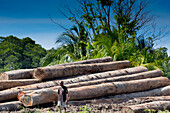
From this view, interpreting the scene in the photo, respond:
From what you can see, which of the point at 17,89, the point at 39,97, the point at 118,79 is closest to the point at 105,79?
the point at 118,79

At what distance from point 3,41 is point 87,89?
2271cm

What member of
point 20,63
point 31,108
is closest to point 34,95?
point 31,108

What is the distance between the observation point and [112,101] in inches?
285

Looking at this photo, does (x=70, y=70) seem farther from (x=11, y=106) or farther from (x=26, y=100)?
(x=11, y=106)

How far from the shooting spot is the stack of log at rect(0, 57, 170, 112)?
632cm

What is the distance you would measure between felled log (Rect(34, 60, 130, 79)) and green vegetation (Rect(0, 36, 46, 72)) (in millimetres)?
17445

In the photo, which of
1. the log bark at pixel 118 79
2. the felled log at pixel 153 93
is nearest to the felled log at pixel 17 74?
the log bark at pixel 118 79

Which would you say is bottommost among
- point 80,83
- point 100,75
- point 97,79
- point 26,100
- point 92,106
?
point 92,106

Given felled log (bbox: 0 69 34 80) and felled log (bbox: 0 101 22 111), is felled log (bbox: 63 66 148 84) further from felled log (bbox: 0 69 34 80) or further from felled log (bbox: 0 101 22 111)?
felled log (bbox: 0 101 22 111)

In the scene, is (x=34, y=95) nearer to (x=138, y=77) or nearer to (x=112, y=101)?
(x=112, y=101)

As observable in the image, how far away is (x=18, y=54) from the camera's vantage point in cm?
2528

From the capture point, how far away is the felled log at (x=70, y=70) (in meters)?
7.52

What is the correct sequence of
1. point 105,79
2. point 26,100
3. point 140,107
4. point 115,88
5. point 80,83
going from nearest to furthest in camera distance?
point 140,107
point 26,100
point 80,83
point 115,88
point 105,79

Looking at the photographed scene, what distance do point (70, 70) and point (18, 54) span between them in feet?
61.5
